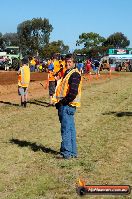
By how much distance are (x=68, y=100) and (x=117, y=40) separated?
151 m

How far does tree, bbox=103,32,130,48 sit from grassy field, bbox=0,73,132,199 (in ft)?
442

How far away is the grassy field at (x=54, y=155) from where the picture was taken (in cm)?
632

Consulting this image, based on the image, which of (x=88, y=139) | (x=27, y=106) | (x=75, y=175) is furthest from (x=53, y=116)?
(x=75, y=175)

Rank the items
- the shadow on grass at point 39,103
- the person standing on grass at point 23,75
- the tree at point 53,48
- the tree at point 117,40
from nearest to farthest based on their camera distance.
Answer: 1. the person standing on grass at point 23,75
2. the shadow on grass at point 39,103
3. the tree at point 53,48
4. the tree at point 117,40

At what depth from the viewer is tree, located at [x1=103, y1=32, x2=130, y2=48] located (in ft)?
498

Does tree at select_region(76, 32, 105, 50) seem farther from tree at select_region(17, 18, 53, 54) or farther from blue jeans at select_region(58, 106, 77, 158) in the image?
blue jeans at select_region(58, 106, 77, 158)

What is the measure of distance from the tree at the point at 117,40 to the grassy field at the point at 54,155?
5302 inches

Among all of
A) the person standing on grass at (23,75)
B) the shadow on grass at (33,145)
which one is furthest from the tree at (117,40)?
the shadow on grass at (33,145)

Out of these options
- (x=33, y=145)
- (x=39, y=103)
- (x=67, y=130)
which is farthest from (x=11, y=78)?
(x=67, y=130)

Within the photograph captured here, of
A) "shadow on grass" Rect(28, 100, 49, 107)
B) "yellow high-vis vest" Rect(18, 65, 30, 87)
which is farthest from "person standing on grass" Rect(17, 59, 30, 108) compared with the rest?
"shadow on grass" Rect(28, 100, 49, 107)

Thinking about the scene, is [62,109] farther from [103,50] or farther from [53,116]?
[103,50]

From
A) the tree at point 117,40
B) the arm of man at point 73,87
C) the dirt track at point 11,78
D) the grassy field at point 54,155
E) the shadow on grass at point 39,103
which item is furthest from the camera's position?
the tree at point 117,40

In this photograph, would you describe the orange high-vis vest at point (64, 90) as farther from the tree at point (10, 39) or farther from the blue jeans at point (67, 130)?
the tree at point (10, 39)

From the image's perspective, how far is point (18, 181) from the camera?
6570 millimetres
